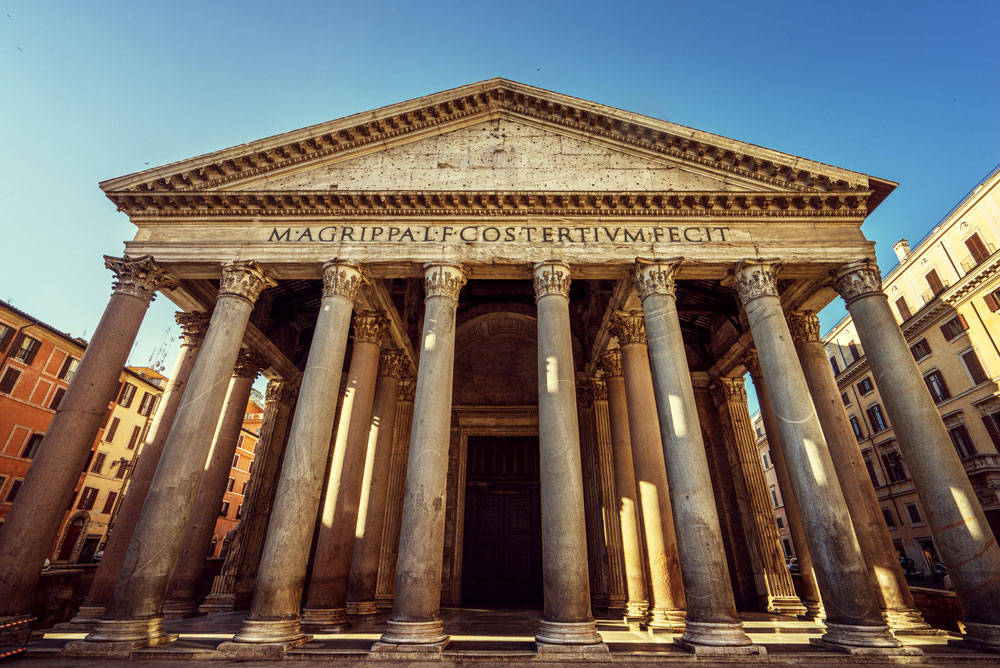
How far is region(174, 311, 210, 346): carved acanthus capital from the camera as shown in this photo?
40.1 ft

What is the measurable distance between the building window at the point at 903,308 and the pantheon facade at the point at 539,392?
18499 millimetres

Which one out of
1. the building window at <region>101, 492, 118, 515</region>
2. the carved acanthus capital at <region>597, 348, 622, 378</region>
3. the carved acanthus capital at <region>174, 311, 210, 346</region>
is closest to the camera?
the carved acanthus capital at <region>174, 311, 210, 346</region>

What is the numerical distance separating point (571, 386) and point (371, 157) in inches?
296

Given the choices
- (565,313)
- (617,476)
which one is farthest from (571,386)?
(617,476)

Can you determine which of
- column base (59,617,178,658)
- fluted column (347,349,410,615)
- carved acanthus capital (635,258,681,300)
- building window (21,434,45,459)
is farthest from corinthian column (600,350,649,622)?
building window (21,434,45,459)

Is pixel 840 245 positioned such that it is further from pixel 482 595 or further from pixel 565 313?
pixel 482 595

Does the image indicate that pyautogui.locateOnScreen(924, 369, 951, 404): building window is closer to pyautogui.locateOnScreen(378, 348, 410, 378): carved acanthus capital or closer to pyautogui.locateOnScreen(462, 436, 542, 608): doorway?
pyautogui.locateOnScreen(462, 436, 542, 608): doorway

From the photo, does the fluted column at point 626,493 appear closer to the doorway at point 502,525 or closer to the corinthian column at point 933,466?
the doorway at point 502,525

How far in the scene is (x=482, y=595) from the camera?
47.0 ft

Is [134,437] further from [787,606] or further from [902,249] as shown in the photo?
[902,249]

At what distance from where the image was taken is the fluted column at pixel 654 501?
9055 mm

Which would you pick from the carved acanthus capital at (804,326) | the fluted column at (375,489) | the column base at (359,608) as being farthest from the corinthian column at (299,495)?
the carved acanthus capital at (804,326)

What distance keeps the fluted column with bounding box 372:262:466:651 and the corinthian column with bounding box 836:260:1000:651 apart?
806 cm

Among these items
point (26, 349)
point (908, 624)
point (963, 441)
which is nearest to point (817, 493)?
point (908, 624)
